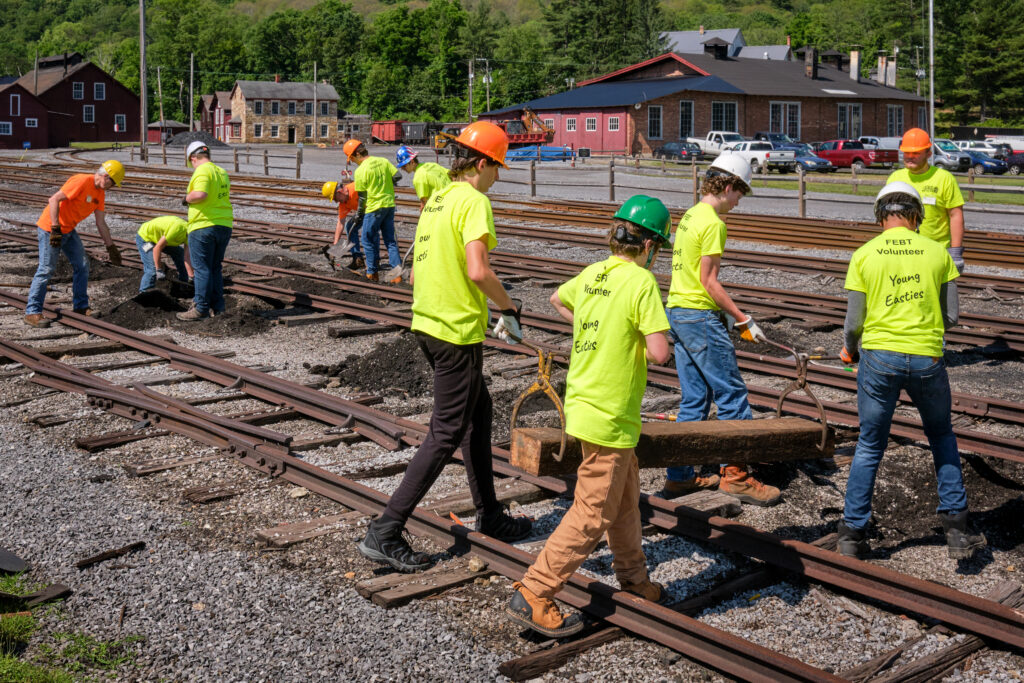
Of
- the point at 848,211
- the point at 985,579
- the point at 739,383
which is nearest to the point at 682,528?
the point at 739,383

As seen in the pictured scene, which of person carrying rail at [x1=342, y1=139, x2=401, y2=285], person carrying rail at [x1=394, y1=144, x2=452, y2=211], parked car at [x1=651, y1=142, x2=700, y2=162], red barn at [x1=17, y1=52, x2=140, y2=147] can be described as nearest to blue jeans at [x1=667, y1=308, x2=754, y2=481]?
person carrying rail at [x1=394, y1=144, x2=452, y2=211]

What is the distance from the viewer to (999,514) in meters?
6.09

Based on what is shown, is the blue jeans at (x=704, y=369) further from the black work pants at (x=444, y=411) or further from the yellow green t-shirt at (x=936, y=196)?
the yellow green t-shirt at (x=936, y=196)

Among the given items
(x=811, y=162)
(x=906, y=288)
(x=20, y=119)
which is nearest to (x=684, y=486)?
(x=906, y=288)

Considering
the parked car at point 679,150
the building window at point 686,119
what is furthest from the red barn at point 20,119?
the parked car at point 679,150

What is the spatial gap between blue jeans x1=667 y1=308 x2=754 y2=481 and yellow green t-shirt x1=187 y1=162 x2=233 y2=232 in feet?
21.2

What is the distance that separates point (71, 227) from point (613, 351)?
29.0 ft

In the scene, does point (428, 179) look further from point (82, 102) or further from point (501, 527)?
point (82, 102)

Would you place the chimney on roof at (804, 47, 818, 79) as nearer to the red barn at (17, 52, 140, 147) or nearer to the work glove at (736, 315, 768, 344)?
the red barn at (17, 52, 140, 147)

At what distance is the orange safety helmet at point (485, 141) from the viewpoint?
5.10 meters

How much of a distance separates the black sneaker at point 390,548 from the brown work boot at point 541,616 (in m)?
0.80

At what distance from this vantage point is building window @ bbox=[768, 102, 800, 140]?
67188mm

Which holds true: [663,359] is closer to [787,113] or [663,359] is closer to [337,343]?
[337,343]

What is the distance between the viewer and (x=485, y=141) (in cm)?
511
